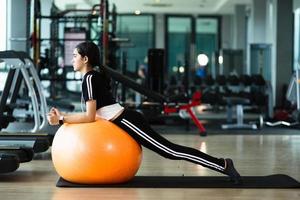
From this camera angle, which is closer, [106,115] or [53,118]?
[53,118]

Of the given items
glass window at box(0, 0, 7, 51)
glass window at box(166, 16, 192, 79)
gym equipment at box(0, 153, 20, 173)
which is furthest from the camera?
glass window at box(166, 16, 192, 79)

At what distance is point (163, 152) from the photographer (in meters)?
3.72

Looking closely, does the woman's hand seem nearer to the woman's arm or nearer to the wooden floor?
the woman's arm

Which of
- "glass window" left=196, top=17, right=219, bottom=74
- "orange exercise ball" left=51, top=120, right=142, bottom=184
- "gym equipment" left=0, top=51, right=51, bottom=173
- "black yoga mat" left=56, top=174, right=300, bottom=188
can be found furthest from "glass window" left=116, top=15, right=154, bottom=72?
"orange exercise ball" left=51, top=120, right=142, bottom=184

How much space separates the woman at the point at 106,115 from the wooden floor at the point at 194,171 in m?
0.25

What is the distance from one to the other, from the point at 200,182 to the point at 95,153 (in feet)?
2.71

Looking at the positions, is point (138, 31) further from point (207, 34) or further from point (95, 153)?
point (95, 153)

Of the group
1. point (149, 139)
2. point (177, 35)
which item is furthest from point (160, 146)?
point (177, 35)

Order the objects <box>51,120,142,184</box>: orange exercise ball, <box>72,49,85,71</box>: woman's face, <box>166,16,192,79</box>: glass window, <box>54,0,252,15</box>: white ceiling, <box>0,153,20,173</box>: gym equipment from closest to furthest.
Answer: <box>51,120,142,184</box>: orange exercise ball
<box>72,49,85,71</box>: woman's face
<box>0,153,20,173</box>: gym equipment
<box>54,0,252,15</box>: white ceiling
<box>166,16,192,79</box>: glass window

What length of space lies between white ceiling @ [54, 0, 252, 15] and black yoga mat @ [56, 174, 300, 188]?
12698 millimetres

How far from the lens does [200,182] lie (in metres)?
3.93

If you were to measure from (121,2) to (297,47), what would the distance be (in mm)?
5898

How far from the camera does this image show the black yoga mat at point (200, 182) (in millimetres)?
3777

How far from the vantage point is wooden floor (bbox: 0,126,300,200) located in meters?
3.48
